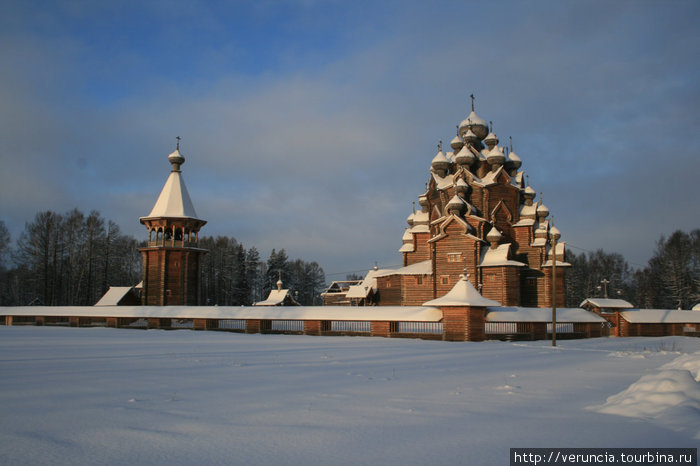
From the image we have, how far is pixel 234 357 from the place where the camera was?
12.8 meters

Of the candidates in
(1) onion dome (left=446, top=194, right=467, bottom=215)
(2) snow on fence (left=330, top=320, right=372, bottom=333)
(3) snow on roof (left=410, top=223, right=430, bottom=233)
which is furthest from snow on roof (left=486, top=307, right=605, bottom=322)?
(3) snow on roof (left=410, top=223, right=430, bottom=233)

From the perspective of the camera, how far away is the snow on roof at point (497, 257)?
34562mm

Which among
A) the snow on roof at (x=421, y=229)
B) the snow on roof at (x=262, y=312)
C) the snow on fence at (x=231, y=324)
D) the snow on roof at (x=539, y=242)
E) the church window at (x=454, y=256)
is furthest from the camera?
the snow on roof at (x=421, y=229)

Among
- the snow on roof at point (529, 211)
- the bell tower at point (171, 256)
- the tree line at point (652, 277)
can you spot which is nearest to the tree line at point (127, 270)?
the tree line at point (652, 277)

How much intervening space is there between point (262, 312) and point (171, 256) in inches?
464

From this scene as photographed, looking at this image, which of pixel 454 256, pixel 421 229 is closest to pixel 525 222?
pixel 454 256

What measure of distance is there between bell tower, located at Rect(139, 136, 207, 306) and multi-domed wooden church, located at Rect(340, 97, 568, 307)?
1571 cm

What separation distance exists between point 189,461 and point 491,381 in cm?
651

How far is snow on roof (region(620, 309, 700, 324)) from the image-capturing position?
27.5 m

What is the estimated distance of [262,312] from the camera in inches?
1000

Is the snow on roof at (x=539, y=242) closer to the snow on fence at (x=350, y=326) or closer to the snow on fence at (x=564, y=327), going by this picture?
the snow on fence at (x=564, y=327)

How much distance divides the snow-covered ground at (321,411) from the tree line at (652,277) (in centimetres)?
3749

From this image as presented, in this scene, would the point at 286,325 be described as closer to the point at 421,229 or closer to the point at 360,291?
the point at 421,229

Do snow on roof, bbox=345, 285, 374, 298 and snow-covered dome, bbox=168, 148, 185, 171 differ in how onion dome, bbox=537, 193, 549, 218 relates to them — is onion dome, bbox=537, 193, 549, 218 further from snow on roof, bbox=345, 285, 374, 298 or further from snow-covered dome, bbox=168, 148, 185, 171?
snow-covered dome, bbox=168, 148, 185, 171
